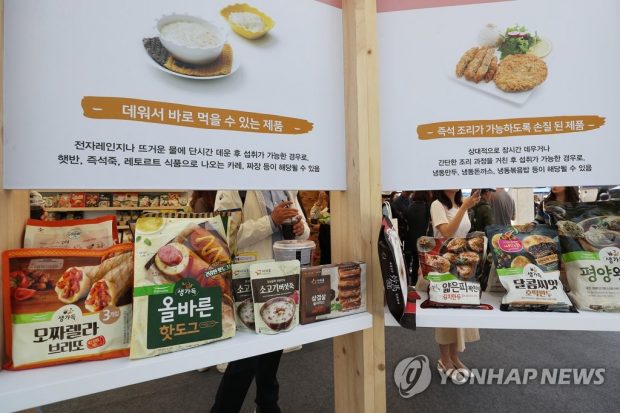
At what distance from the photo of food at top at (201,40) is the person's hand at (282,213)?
3.18 feet

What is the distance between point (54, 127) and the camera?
2.63 feet

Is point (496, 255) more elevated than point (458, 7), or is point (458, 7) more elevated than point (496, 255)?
point (458, 7)

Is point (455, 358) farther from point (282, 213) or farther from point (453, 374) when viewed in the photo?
point (282, 213)

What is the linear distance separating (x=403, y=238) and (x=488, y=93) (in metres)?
2.52

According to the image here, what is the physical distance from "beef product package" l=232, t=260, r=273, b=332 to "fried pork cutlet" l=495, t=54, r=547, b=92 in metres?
0.96

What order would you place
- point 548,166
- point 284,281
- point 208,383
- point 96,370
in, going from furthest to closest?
point 208,383, point 548,166, point 284,281, point 96,370

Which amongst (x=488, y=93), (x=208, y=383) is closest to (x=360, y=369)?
(x=488, y=93)

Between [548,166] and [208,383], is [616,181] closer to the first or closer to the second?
[548,166]

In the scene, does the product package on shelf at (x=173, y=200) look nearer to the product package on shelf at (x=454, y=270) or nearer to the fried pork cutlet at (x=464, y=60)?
the product package on shelf at (x=454, y=270)

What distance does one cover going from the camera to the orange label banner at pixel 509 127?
3.51ft

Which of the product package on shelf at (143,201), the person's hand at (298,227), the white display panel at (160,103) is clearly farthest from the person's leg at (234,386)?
the product package on shelf at (143,201)

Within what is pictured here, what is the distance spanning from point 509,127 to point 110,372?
127cm

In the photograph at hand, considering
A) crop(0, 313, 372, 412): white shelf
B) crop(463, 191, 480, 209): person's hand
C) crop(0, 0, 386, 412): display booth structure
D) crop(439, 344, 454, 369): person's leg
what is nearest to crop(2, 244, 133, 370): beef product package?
crop(0, 313, 372, 412): white shelf

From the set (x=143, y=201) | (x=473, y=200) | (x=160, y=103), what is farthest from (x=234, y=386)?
(x=143, y=201)
